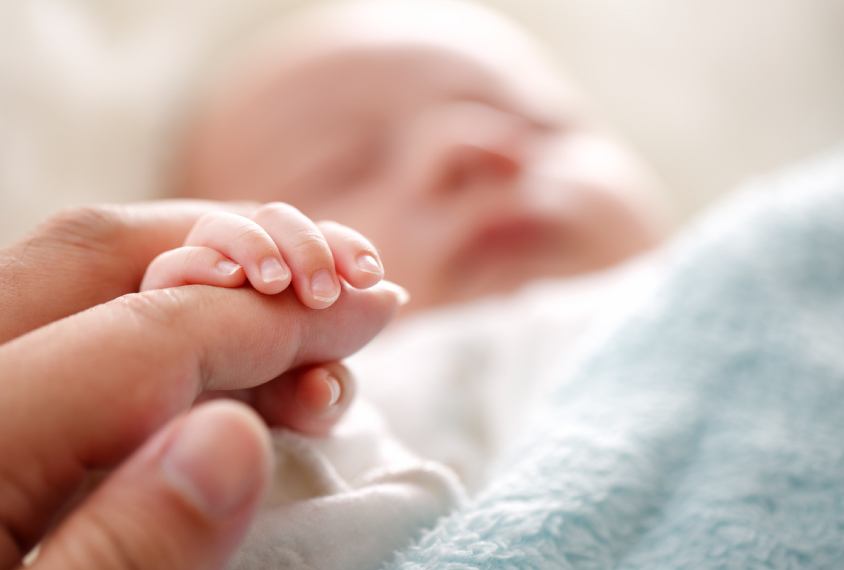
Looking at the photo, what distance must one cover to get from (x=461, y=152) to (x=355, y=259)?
0.59 meters

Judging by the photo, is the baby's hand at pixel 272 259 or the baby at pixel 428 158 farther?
the baby at pixel 428 158

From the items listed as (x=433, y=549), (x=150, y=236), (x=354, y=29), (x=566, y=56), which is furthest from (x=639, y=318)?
(x=566, y=56)

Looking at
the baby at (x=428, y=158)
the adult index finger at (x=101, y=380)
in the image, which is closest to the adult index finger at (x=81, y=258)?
the adult index finger at (x=101, y=380)

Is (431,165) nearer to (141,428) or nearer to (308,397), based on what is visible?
(308,397)

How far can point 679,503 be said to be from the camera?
0.39 metres

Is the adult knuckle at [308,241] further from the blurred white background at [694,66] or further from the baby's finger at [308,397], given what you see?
the blurred white background at [694,66]

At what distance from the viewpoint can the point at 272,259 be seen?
311mm

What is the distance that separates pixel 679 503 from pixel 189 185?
0.97 meters

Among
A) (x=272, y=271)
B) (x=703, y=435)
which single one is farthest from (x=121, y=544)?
(x=703, y=435)

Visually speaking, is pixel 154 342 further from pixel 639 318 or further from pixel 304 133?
pixel 304 133

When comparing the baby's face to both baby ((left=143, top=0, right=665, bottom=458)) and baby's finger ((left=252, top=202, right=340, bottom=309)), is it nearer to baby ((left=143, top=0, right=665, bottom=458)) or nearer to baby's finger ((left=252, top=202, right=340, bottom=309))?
baby ((left=143, top=0, right=665, bottom=458))

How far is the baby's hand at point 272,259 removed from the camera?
31cm

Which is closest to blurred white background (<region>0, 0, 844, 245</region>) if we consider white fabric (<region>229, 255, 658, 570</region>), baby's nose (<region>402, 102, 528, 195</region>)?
baby's nose (<region>402, 102, 528, 195</region>)

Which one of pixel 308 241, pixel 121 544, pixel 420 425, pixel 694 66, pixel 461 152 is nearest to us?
pixel 121 544
